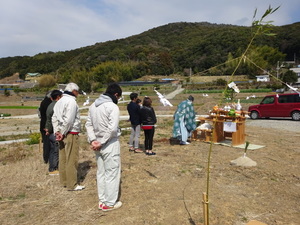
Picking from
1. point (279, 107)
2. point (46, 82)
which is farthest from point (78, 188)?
point (46, 82)

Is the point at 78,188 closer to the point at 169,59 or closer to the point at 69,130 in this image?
the point at 69,130

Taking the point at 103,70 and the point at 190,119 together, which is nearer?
the point at 190,119

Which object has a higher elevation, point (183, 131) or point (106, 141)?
point (106, 141)

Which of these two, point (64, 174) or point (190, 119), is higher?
point (190, 119)

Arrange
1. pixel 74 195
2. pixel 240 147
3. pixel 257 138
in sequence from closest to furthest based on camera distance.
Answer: pixel 74 195
pixel 240 147
pixel 257 138

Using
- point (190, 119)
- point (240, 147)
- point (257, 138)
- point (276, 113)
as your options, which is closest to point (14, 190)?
point (190, 119)

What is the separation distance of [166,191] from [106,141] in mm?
1359

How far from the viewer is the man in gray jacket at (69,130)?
3986 mm

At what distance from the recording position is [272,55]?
6256cm

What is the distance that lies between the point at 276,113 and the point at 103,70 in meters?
61.7

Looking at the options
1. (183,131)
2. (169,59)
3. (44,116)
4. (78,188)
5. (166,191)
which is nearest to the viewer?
(166,191)

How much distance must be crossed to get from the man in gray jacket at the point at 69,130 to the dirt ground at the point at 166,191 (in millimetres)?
282

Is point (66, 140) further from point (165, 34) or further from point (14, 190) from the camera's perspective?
point (165, 34)

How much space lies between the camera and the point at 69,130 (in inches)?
159
